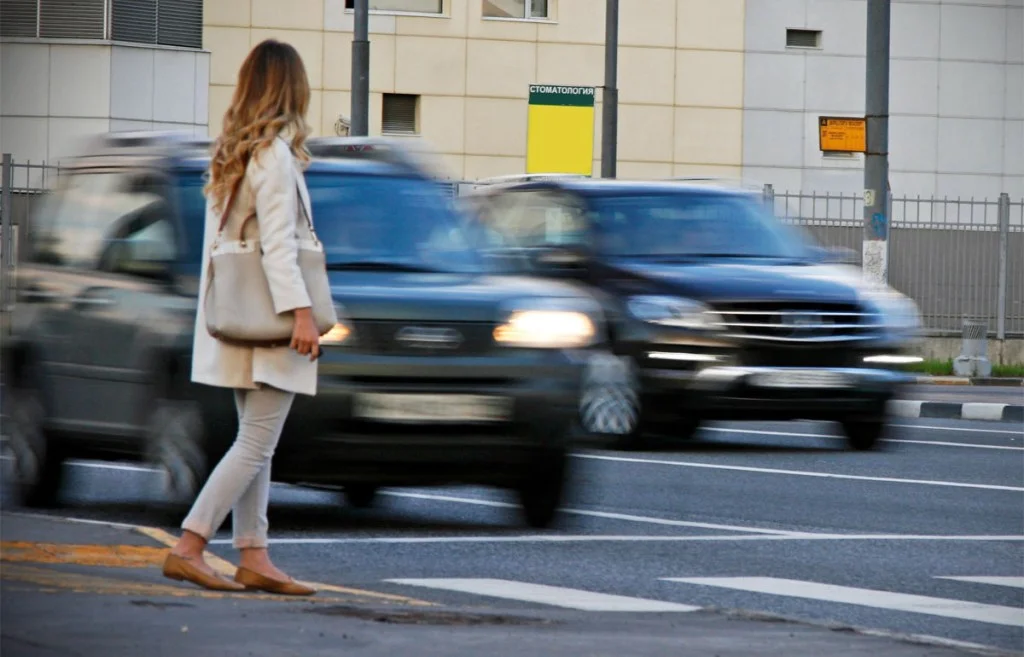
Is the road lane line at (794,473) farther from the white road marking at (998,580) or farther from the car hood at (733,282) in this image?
the white road marking at (998,580)

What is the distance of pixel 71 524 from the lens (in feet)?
31.9

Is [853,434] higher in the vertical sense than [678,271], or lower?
lower

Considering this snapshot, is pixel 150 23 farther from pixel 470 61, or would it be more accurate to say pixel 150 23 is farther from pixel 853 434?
pixel 853 434

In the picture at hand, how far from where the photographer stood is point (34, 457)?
11.1 metres

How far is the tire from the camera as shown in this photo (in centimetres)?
990

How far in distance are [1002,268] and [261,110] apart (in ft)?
80.1

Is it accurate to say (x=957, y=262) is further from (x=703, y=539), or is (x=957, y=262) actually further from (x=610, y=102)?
(x=703, y=539)

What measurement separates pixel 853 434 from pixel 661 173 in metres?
27.9

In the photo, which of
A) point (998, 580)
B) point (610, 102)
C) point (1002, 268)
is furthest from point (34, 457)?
point (1002, 268)

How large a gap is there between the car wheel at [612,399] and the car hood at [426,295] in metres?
4.37

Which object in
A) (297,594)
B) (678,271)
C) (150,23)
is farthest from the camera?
(150,23)

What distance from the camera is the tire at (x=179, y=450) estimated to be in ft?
32.5

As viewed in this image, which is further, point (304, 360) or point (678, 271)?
point (678, 271)

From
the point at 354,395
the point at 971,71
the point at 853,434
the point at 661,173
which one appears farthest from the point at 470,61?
the point at 354,395
